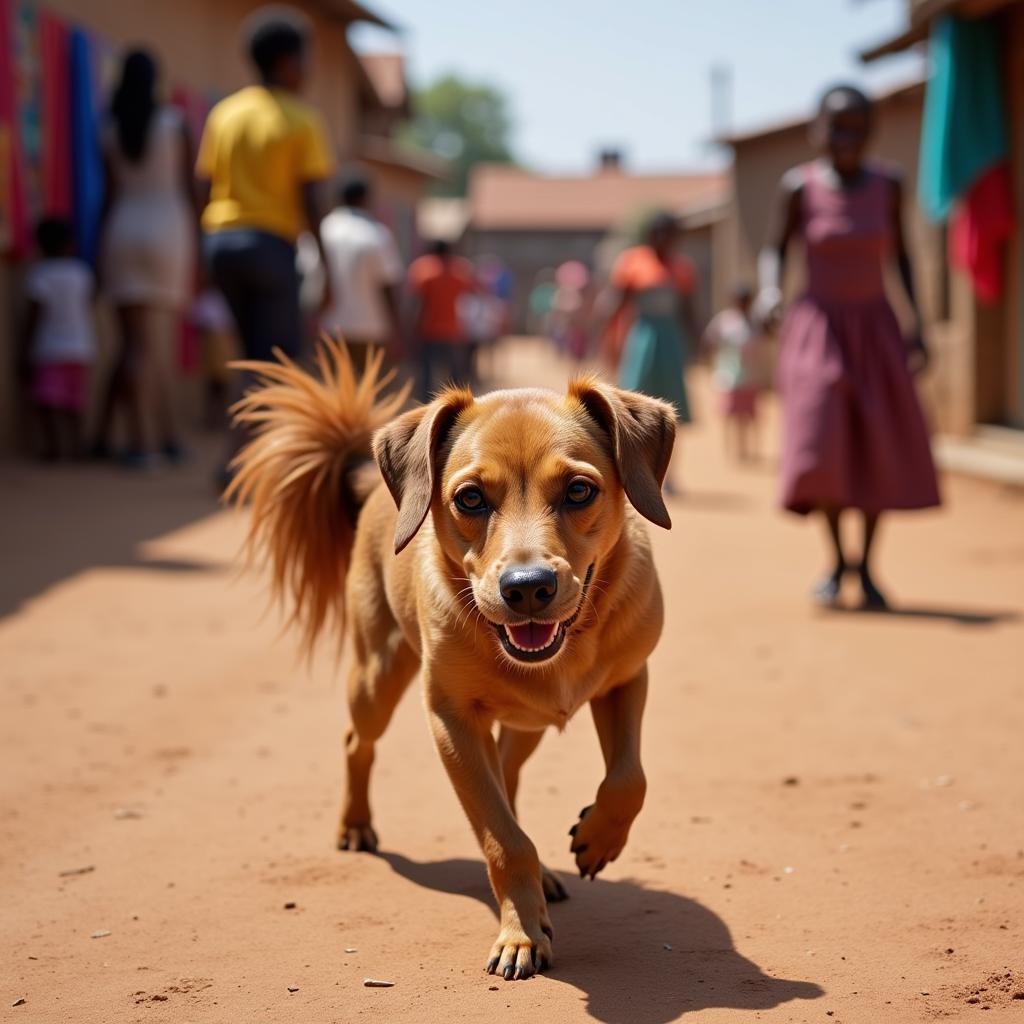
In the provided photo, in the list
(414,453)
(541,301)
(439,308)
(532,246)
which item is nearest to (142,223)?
(439,308)

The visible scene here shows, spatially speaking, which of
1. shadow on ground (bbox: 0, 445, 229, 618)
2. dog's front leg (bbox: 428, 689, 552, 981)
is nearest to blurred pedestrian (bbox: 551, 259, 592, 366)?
shadow on ground (bbox: 0, 445, 229, 618)

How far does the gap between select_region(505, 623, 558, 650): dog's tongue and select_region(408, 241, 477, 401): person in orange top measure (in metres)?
13.0

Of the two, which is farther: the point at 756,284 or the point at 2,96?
the point at 756,284

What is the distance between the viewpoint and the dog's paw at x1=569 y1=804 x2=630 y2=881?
11.1 feet

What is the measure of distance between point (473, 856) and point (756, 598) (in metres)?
3.98

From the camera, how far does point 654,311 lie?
38.9 ft

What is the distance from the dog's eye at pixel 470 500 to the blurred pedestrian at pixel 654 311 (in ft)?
26.7

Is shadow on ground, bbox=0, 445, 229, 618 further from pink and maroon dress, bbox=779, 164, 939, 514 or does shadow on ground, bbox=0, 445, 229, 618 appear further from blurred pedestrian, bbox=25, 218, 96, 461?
pink and maroon dress, bbox=779, 164, 939, 514

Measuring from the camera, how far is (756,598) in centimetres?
788

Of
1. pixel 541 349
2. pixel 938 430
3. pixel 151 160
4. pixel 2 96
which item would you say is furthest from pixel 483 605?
pixel 541 349

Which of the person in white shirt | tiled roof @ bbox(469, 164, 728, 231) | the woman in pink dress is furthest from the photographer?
tiled roof @ bbox(469, 164, 728, 231)

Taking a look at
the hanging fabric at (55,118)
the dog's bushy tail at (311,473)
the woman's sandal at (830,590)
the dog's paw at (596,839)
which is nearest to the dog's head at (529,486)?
the dog's paw at (596,839)

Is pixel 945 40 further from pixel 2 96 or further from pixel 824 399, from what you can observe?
pixel 2 96

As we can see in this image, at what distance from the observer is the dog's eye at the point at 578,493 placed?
336 centimetres
